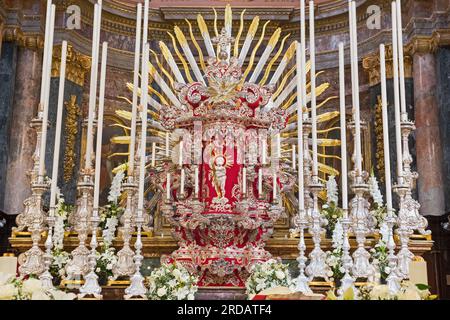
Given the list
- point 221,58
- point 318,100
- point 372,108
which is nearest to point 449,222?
point 372,108

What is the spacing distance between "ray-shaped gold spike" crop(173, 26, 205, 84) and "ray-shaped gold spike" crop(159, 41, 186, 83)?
27 centimetres

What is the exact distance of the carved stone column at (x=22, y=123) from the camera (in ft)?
32.4

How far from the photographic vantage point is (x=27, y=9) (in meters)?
10.7

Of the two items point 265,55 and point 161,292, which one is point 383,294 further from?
point 265,55

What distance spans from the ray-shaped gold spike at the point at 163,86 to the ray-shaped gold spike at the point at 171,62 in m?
0.26

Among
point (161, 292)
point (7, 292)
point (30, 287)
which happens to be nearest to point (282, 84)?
point (161, 292)

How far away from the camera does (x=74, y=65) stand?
10.9m

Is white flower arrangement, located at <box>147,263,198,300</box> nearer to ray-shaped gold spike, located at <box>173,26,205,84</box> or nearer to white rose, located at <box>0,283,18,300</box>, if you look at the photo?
white rose, located at <box>0,283,18,300</box>

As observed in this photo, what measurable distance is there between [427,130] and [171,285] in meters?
6.53

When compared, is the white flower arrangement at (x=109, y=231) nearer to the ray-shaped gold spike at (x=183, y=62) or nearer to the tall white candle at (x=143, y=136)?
the tall white candle at (x=143, y=136)

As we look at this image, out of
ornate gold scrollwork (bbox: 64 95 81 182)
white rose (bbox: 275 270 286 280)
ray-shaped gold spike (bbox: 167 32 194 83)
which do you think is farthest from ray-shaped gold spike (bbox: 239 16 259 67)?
white rose (bbox: 275 270 286 280)

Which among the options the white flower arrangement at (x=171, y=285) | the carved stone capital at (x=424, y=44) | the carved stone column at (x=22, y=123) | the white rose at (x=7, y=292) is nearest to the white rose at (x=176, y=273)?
the white flower arrangement at (x=171, y=285)
